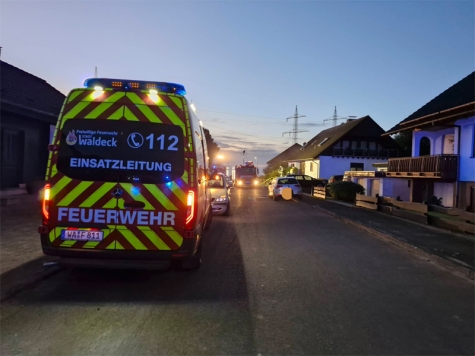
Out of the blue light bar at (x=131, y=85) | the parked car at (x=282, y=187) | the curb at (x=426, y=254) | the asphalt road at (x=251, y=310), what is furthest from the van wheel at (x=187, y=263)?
the parked car at (x=282, y=187)

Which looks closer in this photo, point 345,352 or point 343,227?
point 345,352

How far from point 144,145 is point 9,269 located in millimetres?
3314

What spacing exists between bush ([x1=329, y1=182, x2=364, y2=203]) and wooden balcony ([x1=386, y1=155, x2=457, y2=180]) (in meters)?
2.03

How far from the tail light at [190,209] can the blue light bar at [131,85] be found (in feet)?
Answer: 4.96

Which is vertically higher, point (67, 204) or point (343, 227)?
point (67, 204)

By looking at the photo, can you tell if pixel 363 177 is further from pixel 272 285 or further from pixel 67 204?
pixel 67 204

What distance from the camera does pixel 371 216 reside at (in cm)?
1631

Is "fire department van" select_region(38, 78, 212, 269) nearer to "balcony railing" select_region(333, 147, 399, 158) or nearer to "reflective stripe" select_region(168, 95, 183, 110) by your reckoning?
"reflective stripe" select_region(168, 95, 183, 110)

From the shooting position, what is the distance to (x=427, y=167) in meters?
20.0

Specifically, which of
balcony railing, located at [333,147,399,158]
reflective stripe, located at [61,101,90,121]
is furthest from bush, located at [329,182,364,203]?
balcony railing, located at [333,147,399,158]

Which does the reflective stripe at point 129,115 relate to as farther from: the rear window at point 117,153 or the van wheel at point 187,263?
the van wheel at point 187,263

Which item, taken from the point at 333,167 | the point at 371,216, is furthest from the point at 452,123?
the point at 333,167

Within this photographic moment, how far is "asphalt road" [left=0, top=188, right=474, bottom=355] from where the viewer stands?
4203mm

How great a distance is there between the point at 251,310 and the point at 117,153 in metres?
2.67
